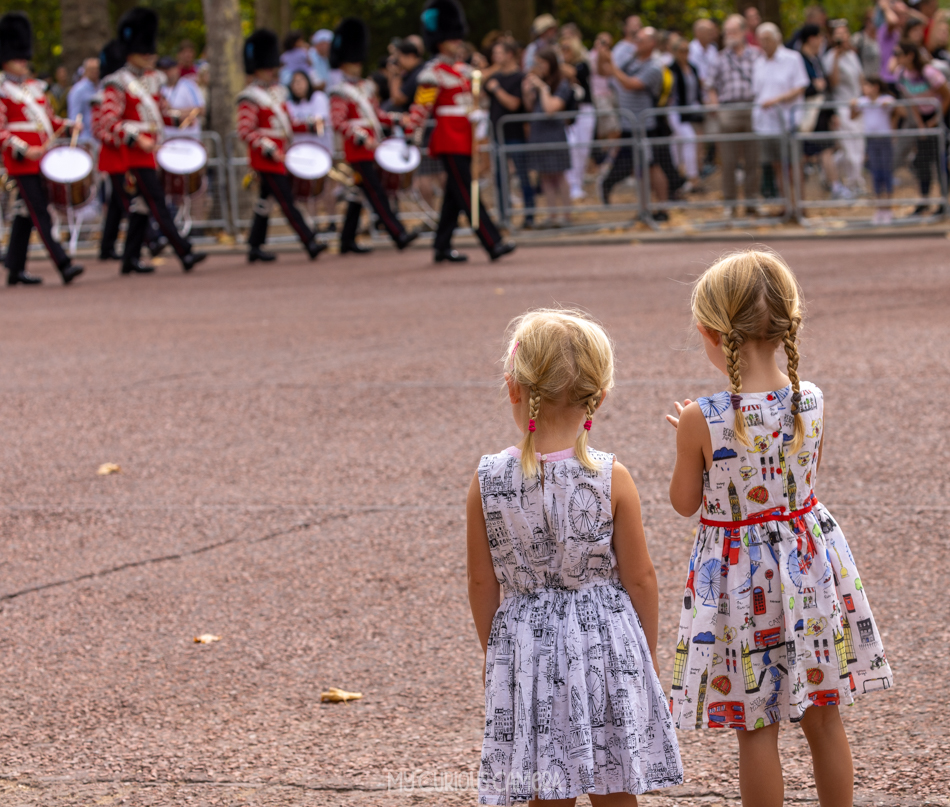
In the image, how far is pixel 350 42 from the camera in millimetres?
16172

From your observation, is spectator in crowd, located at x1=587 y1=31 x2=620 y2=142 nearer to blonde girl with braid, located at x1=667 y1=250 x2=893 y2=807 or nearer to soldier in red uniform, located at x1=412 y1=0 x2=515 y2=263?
soldier in red uniform, located at x1=412 y1=0 x2=515 y2=263

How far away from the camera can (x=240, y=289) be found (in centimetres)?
1359

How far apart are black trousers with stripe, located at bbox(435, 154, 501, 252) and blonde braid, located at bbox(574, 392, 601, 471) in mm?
11889

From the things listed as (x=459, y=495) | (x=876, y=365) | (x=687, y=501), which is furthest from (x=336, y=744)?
(x=876, y=365)

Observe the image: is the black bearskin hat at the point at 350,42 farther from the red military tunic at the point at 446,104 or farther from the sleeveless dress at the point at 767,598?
the sleeveless dress at the point at 767,598

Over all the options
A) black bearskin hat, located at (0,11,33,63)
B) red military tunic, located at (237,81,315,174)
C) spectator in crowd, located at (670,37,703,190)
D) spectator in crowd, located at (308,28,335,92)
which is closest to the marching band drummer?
black bearskin hat, located at (0,11,33,63)

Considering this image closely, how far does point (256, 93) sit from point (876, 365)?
32.2 feet

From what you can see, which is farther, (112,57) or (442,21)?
(112,57)

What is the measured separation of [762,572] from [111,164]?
1366 cm

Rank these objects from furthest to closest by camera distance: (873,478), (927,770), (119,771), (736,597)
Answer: (873,478) < (119,771) < (927,770) < (736,597)

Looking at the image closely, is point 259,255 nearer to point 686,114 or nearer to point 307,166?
point 307,166

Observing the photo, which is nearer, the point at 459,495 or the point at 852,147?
the point at 459,495

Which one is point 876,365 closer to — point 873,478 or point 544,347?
point 873,478

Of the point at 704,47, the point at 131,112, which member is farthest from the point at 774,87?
the point at 131,112
